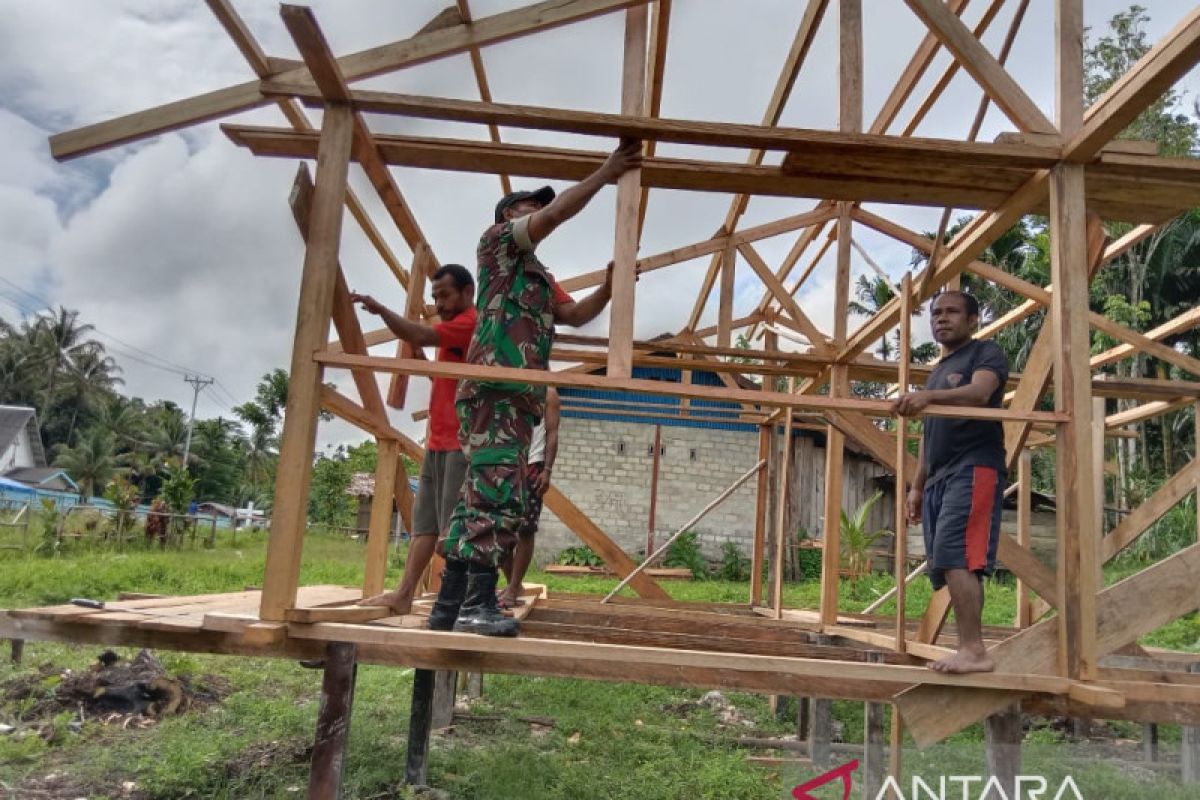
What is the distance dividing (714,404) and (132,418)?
1822 inches

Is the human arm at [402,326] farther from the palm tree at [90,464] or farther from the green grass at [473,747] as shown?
the palm tree at [90,464]

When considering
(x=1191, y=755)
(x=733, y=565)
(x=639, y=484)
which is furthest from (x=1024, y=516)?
(x=639, y=484)

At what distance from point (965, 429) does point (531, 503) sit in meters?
2.19

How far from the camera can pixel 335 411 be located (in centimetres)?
359

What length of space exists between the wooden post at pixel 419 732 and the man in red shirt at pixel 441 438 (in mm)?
856

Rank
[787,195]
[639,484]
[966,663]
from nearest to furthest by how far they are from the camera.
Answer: [966,663] < [787,195] < [639,484]

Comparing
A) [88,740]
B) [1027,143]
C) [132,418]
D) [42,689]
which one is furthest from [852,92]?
[132,418]

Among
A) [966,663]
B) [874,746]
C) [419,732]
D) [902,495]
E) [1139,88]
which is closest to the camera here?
[1139,88]

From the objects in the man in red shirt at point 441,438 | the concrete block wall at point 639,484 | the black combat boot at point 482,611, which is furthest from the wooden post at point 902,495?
the concrete block wall at point 639,484

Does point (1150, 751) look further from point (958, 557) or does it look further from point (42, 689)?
point (42, 689)

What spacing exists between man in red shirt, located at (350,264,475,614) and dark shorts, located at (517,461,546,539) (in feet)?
1.57

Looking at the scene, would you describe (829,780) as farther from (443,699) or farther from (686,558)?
(686,558)

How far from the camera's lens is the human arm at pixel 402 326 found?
11.2ft

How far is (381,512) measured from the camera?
4.45 meters
